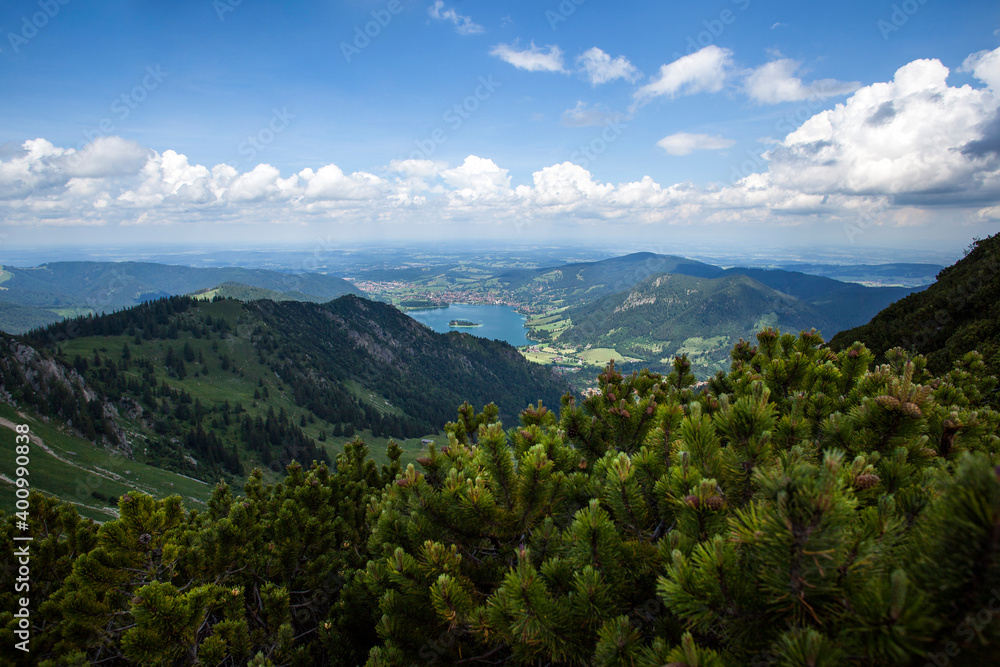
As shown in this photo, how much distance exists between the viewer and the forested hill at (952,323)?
2541 cm

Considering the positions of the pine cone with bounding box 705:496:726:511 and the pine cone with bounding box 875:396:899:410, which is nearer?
the pine cone with bounding box 705:496:726:511

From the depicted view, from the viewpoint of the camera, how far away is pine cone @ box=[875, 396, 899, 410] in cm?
387

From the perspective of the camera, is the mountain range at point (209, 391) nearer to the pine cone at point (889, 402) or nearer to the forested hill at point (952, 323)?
the forested hill at point (952, 323)

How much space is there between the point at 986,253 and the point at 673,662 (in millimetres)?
66794

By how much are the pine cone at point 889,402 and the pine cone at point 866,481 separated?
4.60 ft

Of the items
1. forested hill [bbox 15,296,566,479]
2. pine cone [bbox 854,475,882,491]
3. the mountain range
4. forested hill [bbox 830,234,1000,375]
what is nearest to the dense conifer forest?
pine cone [bbox 854,475,882,491]

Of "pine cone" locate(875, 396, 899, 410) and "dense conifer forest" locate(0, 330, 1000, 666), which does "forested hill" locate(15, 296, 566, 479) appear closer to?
"dense conifer forest" locate(0, 330, 1000, 666)

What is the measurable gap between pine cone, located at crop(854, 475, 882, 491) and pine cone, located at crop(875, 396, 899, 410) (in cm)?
140

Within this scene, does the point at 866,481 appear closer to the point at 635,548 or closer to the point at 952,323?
the point at 635,548

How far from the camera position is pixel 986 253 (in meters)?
44.6

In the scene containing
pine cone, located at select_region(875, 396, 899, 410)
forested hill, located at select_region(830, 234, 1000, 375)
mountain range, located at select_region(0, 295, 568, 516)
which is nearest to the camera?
pine cone, located at select_region(875, 396, 899, 410)

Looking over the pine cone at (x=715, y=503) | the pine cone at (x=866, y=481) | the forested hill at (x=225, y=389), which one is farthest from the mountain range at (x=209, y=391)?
the pine cone at (x=866, y=481)

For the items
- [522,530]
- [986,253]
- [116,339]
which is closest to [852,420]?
[522,530]

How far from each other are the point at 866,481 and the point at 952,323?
44890 mm
